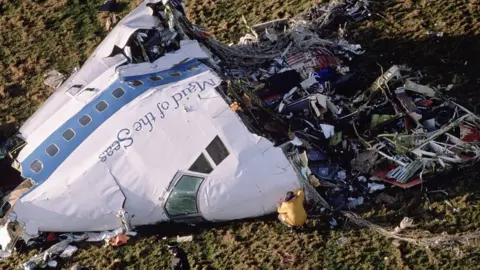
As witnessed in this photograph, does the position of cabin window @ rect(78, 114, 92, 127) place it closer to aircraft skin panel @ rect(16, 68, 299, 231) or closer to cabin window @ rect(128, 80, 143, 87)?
aircraft skin panel @ rect(16, 68, 299, 231)

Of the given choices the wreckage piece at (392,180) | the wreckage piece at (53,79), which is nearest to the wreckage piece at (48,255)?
the wreckage piece at (53,79)

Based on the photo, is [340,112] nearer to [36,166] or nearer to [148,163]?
[148,163]

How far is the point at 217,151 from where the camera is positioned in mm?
13094

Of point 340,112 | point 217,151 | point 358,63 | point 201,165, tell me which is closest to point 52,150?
point 201,165

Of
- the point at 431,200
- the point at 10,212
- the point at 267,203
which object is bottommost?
the point at 431,200

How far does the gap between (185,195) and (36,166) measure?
2.94 m

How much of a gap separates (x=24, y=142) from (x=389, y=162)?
7.23m

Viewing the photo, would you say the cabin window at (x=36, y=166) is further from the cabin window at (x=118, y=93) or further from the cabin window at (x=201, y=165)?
the cabin window at (x=201, y=165)

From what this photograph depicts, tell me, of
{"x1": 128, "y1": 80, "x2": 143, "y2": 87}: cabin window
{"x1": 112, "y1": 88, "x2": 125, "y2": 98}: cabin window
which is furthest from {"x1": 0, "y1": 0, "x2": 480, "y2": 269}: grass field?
{"x1": 128, "y1": 80, "x2": 143, "y2": 87}: cabin window

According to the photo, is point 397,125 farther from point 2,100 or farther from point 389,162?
point 2,100

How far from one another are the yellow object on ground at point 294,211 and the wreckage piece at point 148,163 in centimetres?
34

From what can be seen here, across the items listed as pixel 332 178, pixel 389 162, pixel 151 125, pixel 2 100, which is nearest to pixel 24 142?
pixel 151 125

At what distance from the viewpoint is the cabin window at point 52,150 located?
532 inches

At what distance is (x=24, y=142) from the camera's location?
14.3 metres
